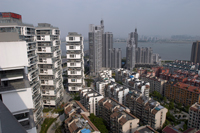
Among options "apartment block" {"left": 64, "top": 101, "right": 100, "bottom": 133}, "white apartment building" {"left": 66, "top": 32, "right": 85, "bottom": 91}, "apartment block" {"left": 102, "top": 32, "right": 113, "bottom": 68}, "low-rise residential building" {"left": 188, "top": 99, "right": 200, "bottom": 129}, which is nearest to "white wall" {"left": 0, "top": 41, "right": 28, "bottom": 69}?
"apartment block" {"left": 64, "top": 101, "right": 100, "bottom": 133}

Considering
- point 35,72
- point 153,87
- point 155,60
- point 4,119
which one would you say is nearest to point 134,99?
point 153,87

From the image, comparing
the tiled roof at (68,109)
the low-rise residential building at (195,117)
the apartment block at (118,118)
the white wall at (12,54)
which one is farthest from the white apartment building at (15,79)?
the low-rise residential building at (195,117)

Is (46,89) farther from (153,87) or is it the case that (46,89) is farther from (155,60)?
(155,60)

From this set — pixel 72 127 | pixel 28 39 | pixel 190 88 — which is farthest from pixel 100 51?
pixel 72 127

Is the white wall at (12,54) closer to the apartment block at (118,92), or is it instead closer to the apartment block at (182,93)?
the apartment block at (118,92)

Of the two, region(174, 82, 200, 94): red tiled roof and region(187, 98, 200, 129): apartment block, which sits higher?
region(174, 82, 200, 94): red tiled roof

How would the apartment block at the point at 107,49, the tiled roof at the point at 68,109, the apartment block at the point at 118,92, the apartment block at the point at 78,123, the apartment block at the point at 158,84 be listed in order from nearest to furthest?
1. the apartment block at the point at 78,123
2. the tiled roof at the point at 68,109
3. the apartment block at the point at 118,92
4. the apartment block at the point at 158,84
5. the apartment block at the point at 107,49

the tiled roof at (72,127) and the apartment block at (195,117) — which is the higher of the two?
the tiled roof at (72,127)

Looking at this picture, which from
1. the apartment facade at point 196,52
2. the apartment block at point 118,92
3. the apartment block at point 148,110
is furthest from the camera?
the apartment facade at point 196,52

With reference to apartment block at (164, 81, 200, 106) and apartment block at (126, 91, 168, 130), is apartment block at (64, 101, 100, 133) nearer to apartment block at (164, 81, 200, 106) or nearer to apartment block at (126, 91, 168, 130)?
apartment block at (126, 91, 168, 130)
